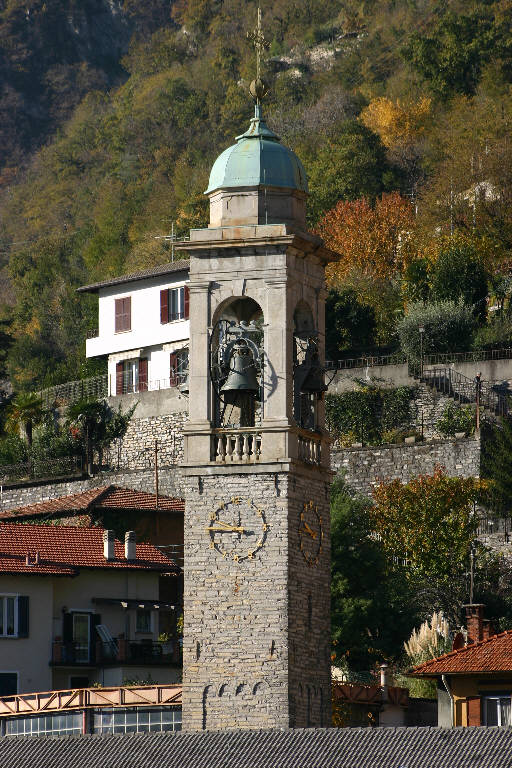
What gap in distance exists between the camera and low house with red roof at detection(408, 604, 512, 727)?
42719mm

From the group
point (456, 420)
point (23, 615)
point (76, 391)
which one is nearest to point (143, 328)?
point (76, 391)

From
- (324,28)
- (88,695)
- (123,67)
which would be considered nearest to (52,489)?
(88,695)

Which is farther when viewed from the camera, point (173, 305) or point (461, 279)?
point (173, 305)

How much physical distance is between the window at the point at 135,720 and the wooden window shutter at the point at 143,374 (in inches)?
1705

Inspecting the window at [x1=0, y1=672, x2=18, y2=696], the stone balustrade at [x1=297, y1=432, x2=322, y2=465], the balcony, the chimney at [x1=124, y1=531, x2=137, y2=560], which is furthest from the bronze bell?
the chimney at [x1=124, y1=531, x2=137, y2=560]

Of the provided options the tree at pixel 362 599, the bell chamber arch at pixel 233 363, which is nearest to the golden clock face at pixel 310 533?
the bell chamber arch at pixel 233 363

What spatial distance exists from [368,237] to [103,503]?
30.7 meters

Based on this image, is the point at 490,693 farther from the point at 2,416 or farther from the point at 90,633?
the point at 2,416

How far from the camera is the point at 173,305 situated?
86.5 metres

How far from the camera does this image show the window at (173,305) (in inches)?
3381

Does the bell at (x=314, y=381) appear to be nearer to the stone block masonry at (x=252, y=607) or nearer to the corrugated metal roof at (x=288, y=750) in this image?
the stone block masonry at (x=252, y=607)

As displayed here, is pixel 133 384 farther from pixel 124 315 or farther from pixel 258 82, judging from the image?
pixel 258 82

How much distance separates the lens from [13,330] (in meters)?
127

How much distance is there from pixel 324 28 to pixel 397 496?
80801 mm
